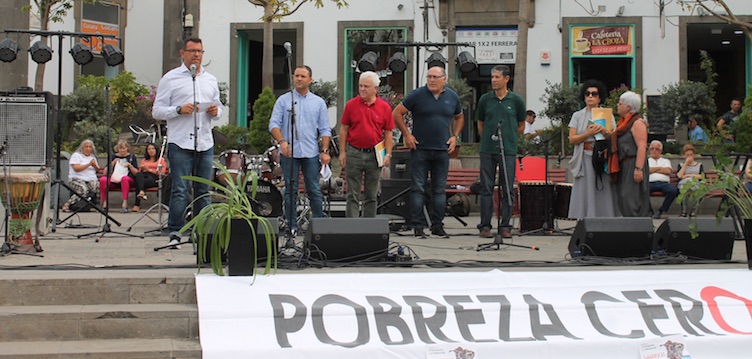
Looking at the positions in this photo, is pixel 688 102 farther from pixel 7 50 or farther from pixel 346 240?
pixel 346 240

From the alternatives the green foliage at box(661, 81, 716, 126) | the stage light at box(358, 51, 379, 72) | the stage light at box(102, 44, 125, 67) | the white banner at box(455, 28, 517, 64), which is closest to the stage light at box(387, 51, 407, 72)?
the stage light at box(358, 51, 379, 72)

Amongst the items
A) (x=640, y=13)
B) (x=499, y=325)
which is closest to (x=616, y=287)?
(x=499, y=325)

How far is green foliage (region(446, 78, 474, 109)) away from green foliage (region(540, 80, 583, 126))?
5.51 ft

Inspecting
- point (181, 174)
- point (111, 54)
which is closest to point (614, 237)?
point (181, 174)

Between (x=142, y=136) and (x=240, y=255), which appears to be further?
(x=142, y=136)

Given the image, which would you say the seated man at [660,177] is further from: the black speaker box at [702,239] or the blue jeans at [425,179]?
the black speaker box at [702,239]

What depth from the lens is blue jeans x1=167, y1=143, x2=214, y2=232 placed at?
856 cm

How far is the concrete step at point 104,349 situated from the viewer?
5742mm

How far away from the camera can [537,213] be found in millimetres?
10812

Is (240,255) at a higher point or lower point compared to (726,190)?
lower

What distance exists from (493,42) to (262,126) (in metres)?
7.13

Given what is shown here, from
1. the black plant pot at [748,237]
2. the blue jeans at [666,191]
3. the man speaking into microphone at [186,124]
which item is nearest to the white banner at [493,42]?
the blue jeans at [666,191]

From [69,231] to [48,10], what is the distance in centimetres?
807

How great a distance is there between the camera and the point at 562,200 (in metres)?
10.9
